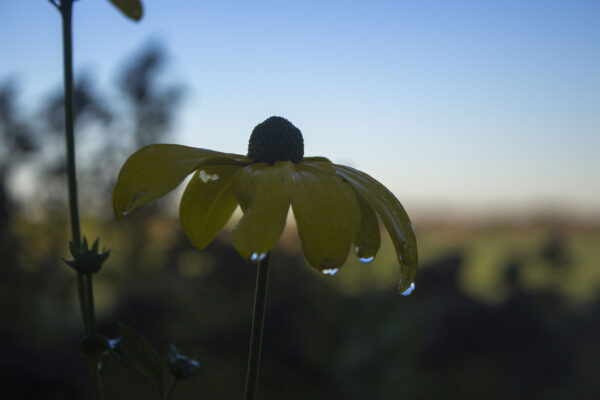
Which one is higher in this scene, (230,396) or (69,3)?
(69,3)

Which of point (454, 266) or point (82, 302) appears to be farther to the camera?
point (454, 266)

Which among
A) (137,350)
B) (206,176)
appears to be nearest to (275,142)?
(206,176)

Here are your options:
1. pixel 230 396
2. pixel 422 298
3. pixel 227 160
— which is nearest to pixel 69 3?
pixel 227 160

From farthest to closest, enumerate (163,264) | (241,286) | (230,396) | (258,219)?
(163,264), (241,286), (230,396), (258,219)

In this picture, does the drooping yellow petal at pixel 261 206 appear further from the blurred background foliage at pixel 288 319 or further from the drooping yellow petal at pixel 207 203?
the blurred background foliage at pixel 288 319

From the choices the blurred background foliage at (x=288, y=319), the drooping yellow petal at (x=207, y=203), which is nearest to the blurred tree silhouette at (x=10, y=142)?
the blurred background foliage at (x=288, y=319)

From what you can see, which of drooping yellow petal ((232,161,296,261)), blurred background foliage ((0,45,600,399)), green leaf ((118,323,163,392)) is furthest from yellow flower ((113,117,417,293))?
blurred background foliage ((0,45,600,399))

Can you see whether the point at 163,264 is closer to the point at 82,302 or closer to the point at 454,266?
the point at 454,266
